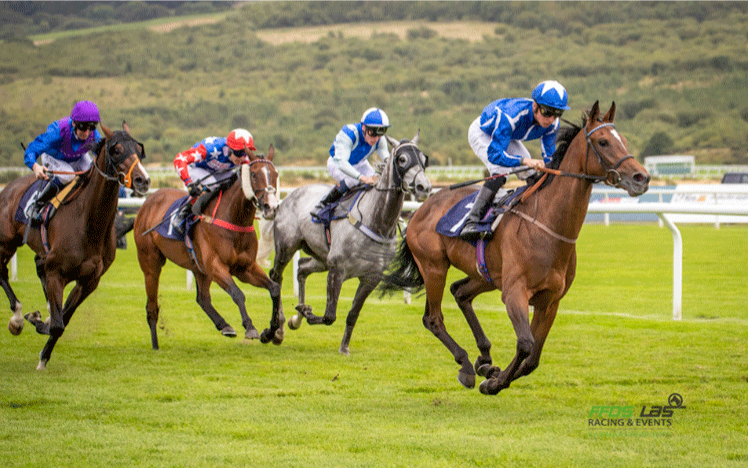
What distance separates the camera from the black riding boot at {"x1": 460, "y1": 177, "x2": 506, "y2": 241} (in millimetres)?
5348

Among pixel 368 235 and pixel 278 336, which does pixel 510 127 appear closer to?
pixel 368 235

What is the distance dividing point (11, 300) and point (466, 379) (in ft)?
13.4

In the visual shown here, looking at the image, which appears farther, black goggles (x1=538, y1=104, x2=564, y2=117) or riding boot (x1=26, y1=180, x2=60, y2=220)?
riding boot (x1=26, y1=180, x2=60, y2=220)

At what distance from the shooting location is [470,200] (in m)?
5.71

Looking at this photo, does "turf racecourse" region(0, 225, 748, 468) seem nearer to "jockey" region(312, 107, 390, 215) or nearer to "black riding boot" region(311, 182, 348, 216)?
"black riding boot" region(311, 182, 348, 216)

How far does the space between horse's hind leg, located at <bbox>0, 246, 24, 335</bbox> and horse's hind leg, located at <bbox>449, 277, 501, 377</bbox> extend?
355cm

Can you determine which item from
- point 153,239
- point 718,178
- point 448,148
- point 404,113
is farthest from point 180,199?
point 404,113

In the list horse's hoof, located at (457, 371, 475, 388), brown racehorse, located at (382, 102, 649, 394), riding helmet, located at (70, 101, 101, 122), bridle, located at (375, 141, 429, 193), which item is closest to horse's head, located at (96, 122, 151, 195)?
riding helmet, located at (70, 101, 101, 122)

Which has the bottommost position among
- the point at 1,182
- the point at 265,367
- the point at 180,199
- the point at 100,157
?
the point at 1,182

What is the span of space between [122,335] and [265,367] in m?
1.94

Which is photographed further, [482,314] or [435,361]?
[482,314]

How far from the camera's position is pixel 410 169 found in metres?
6.26

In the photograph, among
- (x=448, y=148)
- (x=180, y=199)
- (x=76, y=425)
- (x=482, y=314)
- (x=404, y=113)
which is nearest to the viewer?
(x=76, y=425)

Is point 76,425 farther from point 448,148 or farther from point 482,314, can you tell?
point 448,148
